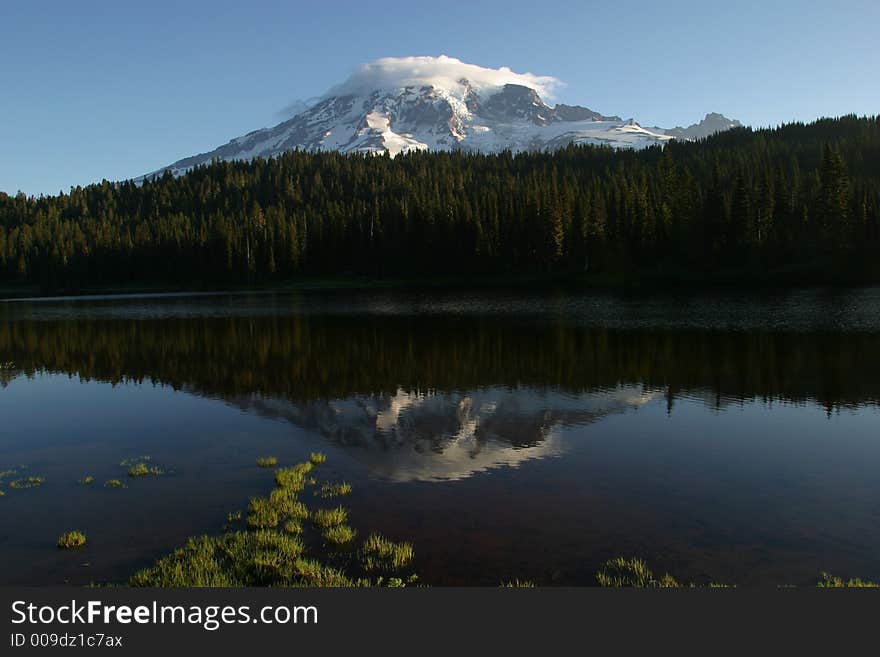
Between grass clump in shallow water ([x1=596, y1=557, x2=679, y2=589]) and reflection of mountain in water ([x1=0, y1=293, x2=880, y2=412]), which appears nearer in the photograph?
grass clump in shallow water ([x1=596, y1=557, x2=679, y2=589])

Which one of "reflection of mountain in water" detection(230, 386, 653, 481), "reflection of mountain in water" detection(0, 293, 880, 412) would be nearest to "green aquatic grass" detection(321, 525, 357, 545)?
"reflection of mountain in water" detection(230, 386, 653, 481)

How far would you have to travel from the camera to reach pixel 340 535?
13945mm

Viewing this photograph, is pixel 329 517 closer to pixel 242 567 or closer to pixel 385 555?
pixel 385 555

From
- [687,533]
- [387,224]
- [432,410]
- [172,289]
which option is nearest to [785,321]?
[432,410]

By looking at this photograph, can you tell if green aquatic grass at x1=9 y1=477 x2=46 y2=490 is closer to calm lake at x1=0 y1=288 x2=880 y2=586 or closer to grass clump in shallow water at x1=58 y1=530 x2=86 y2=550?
calm lake at x1=0 y1=288 x2=880 y2=586

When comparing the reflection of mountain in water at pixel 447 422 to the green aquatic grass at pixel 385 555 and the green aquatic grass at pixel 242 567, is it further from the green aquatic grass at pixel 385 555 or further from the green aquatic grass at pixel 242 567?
the green aquatic grass at pixel 242 567

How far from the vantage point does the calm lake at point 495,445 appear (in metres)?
13.4

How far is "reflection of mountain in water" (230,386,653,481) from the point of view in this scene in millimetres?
20500

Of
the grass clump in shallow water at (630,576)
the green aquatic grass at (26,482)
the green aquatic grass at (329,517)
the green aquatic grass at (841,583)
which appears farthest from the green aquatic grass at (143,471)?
the green aquatic grass at (841,583)

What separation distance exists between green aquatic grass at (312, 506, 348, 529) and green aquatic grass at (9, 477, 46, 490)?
10506 millimetres

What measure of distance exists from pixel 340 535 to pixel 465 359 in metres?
28.0

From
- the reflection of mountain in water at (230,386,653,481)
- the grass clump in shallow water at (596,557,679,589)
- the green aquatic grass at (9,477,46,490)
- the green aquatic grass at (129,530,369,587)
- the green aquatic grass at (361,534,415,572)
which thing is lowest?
the reflection of mountain in water at (230,386,653,481)

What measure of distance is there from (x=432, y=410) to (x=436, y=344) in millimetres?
20796

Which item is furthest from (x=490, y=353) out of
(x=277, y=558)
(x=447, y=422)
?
(x=277, y=558)
